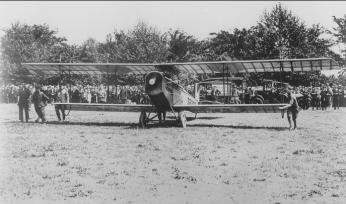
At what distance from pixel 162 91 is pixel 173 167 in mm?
6166

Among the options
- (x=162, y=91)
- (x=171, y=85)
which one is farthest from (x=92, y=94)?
(x=162, y=91)

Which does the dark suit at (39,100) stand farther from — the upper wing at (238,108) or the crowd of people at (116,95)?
the upper wing at (238,108)

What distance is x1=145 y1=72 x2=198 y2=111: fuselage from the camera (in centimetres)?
1395

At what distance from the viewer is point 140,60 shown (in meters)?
36.8

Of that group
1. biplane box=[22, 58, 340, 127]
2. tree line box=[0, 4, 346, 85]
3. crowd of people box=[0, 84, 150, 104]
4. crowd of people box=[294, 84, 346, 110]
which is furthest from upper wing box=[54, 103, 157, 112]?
tree line box=[0, 4, 346, 85]

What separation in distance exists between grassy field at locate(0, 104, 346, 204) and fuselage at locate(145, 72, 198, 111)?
5.92 ft

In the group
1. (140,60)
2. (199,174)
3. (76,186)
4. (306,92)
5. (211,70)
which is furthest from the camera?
(140,60)

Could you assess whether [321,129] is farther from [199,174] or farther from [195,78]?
[195,78]

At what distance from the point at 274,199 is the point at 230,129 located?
8.46 meters

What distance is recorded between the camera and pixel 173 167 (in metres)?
8.10

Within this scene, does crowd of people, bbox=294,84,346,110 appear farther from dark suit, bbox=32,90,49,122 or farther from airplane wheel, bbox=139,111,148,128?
dark suit, bbox=32,90,49,122

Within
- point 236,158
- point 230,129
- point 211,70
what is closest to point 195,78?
point 211,70

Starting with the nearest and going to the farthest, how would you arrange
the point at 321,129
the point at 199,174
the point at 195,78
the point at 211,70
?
the point at 199,174, the point at 321,129, the point at 211,70, the point at 195,78

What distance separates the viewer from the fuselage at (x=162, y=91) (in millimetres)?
13945
